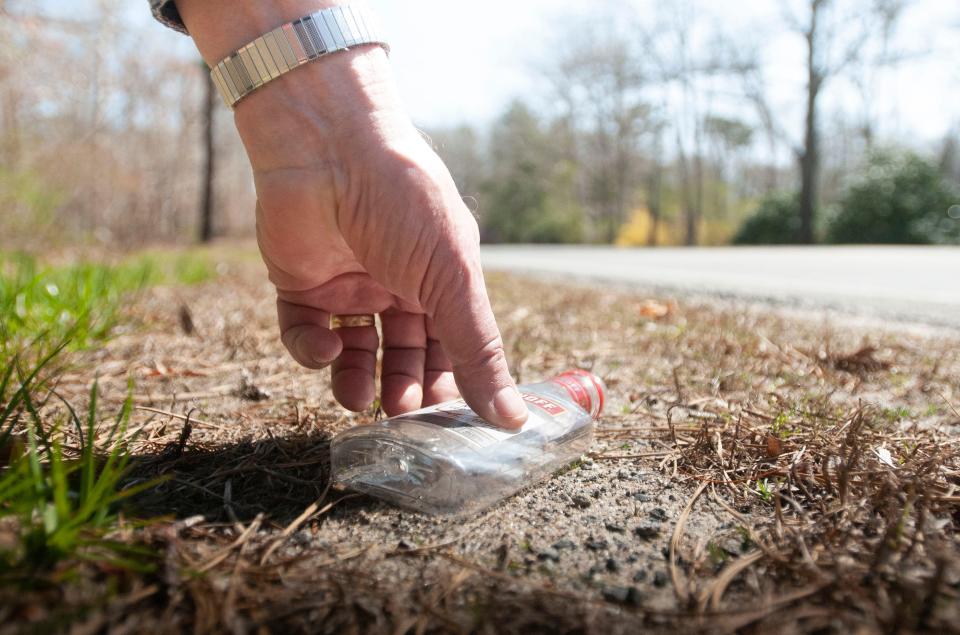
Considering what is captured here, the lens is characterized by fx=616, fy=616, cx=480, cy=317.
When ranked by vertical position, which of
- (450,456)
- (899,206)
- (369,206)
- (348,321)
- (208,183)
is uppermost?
(208,183)

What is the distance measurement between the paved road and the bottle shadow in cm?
349

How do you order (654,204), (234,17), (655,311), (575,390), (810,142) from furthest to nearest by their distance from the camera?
(654,204)
(810,142)
(655,311)
(575,390)
(234,17)

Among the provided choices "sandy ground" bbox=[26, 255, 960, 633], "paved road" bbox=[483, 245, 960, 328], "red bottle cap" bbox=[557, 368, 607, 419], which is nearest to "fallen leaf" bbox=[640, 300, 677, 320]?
"sandy ground" bbox=[26, 255, 960, 633]

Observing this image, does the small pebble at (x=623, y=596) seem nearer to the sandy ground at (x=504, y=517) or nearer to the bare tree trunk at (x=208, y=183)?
the sandy ground at (x=504, y=517)

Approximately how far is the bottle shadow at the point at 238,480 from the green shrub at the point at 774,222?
21171 mm

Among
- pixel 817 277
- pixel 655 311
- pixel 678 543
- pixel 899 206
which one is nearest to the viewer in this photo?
pixel 678 543

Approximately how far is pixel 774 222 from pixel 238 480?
22227 millimetres

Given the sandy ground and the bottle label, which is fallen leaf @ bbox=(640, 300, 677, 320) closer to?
the sandy ground

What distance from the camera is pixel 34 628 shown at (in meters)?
0.59

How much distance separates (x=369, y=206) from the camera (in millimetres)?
1074

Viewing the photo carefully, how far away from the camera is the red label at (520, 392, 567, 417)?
4.03 ft

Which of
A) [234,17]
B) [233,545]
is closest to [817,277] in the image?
[234,17]

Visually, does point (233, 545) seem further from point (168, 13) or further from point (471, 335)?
point (168, 13)

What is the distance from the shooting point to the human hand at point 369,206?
105 centimetres
